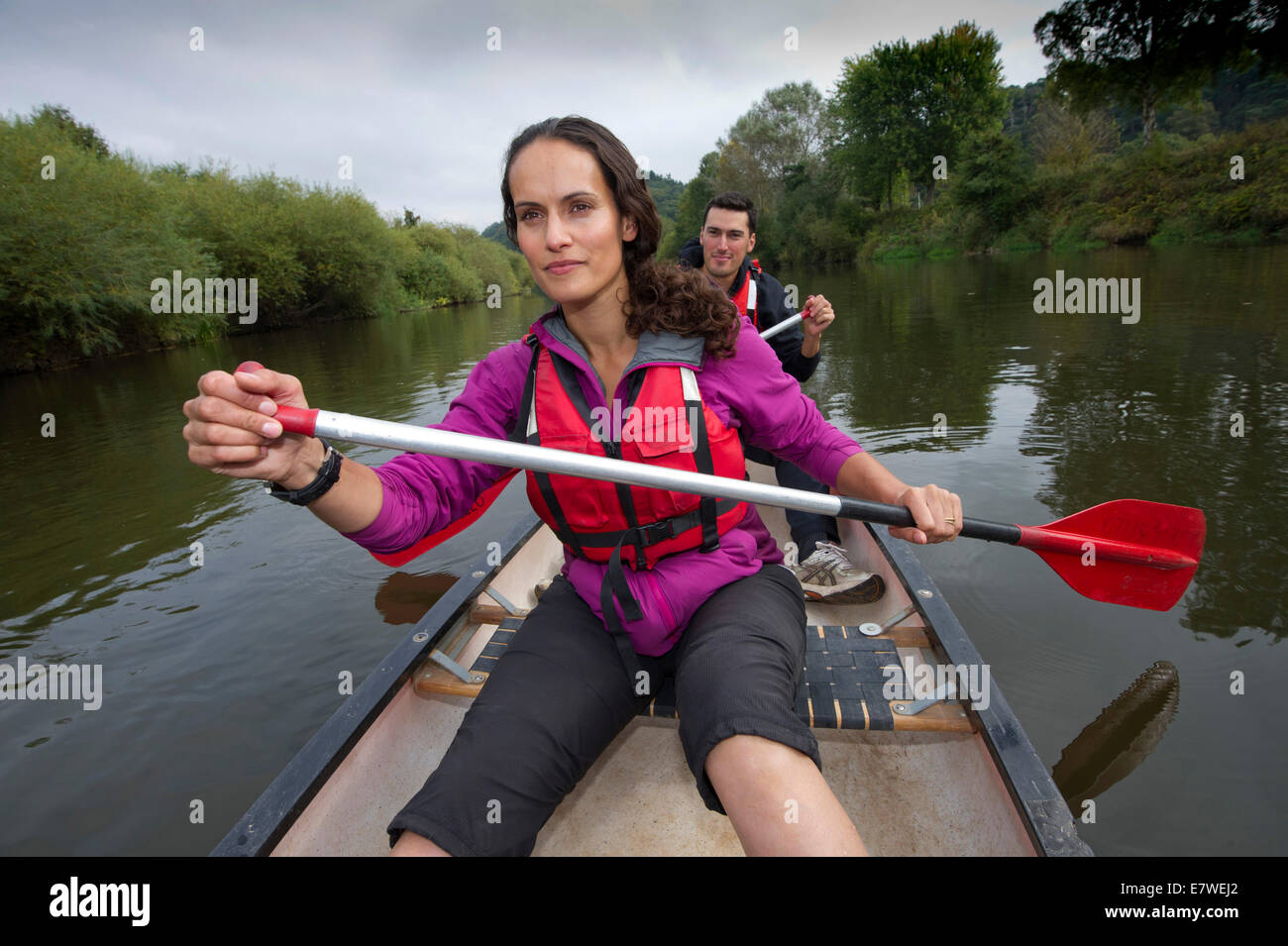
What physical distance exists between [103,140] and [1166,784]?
60.0 m

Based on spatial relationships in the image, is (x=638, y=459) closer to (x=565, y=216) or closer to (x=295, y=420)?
(x=565, y=216)

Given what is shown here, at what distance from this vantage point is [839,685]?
215 centimetres

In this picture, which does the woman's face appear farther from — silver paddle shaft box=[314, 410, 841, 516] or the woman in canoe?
silver paddle shaft box=[314, 410, 841, 516]

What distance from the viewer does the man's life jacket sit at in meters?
1.81

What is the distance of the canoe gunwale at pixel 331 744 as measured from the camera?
1.67m

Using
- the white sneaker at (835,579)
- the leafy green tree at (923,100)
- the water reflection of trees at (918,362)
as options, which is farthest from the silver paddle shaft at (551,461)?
the leafy green tree at (923,100)

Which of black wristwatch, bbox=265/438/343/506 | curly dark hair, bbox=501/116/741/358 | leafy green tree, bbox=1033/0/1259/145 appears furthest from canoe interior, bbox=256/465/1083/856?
leafy green tree, bbox=1033/0/1259/145

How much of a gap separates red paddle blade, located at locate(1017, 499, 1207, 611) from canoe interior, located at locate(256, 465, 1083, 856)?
64cm

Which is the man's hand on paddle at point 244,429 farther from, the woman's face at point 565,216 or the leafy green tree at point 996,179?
the leafy green tree at point 996,179

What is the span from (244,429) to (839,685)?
181 centimetres

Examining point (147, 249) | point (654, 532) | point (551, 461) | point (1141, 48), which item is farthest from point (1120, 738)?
point (1141, 48)

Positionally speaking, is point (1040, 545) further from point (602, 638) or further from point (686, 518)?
point (602, 638)

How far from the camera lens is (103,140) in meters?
43.8
